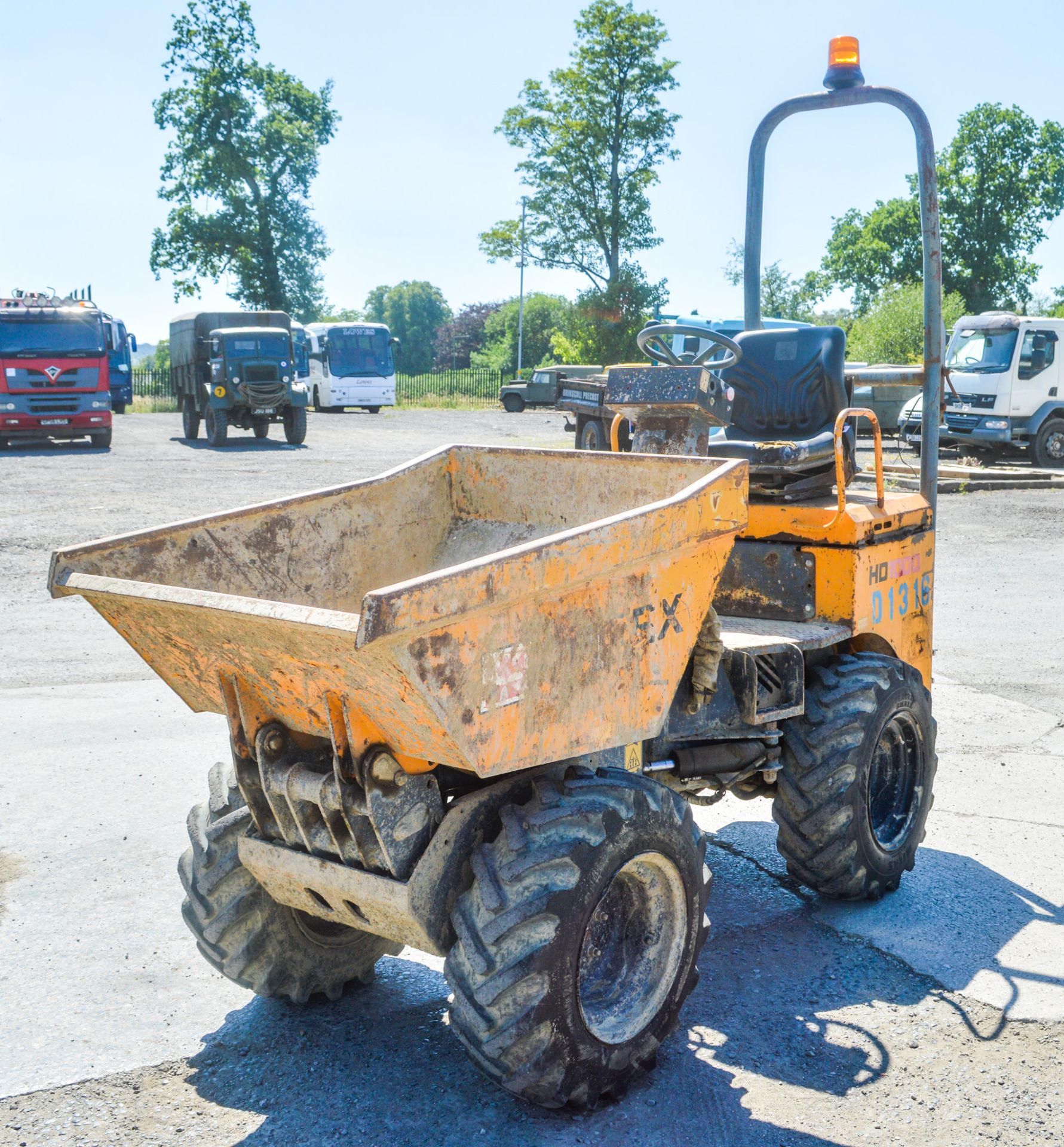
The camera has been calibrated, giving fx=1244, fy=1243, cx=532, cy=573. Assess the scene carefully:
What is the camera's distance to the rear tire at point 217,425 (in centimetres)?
2444

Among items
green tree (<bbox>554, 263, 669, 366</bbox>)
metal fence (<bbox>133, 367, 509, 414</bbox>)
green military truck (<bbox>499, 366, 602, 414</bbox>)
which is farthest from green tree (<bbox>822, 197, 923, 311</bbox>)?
green military truck (<bbox>499, 366, 602, 414</bbox>)

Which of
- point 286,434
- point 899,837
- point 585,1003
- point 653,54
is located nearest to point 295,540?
point 585,1003

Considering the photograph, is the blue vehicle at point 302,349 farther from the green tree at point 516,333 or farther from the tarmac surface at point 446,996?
the tarmac surface at point 446,996

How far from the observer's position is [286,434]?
24.4 meters

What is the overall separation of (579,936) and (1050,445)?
2107 centimetres

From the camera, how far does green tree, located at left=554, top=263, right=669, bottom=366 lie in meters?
48.1

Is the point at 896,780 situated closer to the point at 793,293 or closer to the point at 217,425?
the point at 217,425

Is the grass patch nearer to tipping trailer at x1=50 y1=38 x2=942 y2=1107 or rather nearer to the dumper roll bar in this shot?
the dumper roll bar

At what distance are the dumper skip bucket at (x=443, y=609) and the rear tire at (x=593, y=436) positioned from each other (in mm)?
15897

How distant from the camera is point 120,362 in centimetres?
3512

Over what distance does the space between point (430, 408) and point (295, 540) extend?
39007 mm

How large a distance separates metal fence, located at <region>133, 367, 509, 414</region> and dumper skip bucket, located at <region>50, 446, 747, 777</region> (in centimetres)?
3853

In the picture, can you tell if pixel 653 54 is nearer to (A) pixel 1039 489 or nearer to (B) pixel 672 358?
(A) pixel 1039 489

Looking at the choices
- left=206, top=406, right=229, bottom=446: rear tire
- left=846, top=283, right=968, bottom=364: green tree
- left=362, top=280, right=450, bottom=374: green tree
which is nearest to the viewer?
left=206, top=406, right=229, bottom=446: rear tire
